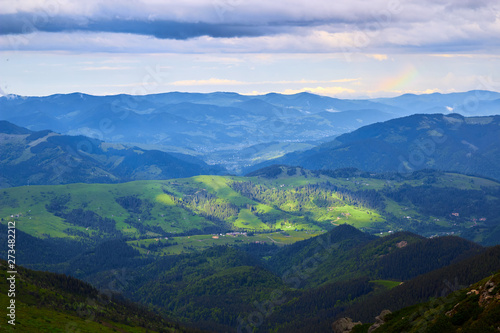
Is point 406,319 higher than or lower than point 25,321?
higher

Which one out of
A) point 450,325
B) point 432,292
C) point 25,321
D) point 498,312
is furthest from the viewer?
point 432,292

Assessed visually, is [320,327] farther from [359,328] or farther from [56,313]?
[56,313]

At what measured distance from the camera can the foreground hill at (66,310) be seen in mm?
123188

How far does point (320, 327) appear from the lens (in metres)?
190

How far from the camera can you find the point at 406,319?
10294 cm

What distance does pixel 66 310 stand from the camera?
476 ft

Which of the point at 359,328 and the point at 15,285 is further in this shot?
the point at 15,285

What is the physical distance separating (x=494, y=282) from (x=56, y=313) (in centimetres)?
11310

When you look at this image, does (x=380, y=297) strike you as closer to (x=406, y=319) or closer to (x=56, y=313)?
(x=406, y=319)

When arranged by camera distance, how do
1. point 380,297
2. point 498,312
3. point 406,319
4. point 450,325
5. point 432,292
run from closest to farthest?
point 498,312 < point 450,325 < point 406,319 < point 432,292 < point 380,297

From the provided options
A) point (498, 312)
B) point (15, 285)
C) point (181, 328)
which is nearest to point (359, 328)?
point (498, 312)

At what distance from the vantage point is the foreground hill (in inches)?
4850

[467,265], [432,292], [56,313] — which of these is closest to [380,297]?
[432,292]

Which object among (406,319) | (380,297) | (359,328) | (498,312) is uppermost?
(498,312)
